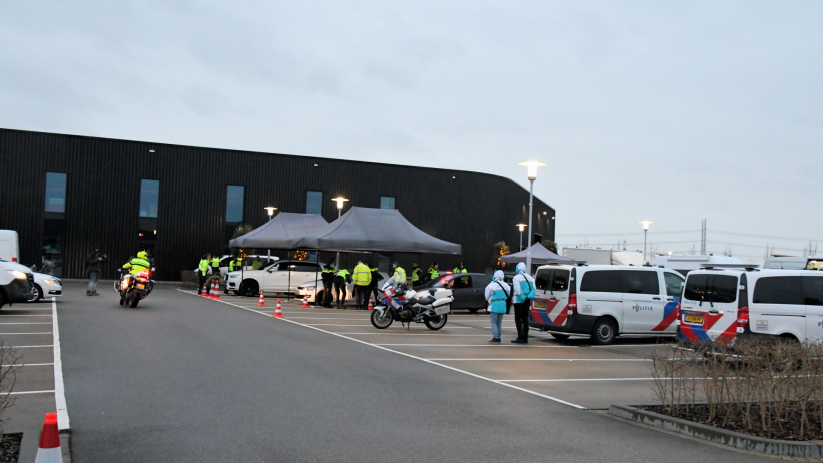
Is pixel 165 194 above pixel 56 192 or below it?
above

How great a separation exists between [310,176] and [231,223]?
20.1 ft

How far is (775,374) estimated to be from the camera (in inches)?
291

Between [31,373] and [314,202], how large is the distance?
38.6 meters

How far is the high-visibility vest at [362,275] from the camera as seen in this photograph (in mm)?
24984

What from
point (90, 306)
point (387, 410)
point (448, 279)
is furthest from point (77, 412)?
point (448, 279)

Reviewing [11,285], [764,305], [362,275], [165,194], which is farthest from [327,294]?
[165,194]

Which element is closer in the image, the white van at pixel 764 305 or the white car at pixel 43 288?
the white van at pixel 764 305

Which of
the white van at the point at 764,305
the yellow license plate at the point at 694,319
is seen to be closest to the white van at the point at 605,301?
the yellow license plate at the point at 694,319

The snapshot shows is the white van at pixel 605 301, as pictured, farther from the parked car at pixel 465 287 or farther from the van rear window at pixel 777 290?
the parked car at pixel 465 287

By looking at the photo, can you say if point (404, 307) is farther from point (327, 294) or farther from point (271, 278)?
point (271, 278)

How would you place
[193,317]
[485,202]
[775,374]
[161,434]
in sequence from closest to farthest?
[161,434]
[775,374]
[193,317]
[485,202]

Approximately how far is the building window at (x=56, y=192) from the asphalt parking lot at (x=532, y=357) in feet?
85.5

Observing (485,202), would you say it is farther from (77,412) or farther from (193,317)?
(77,412)

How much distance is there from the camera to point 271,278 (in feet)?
103
